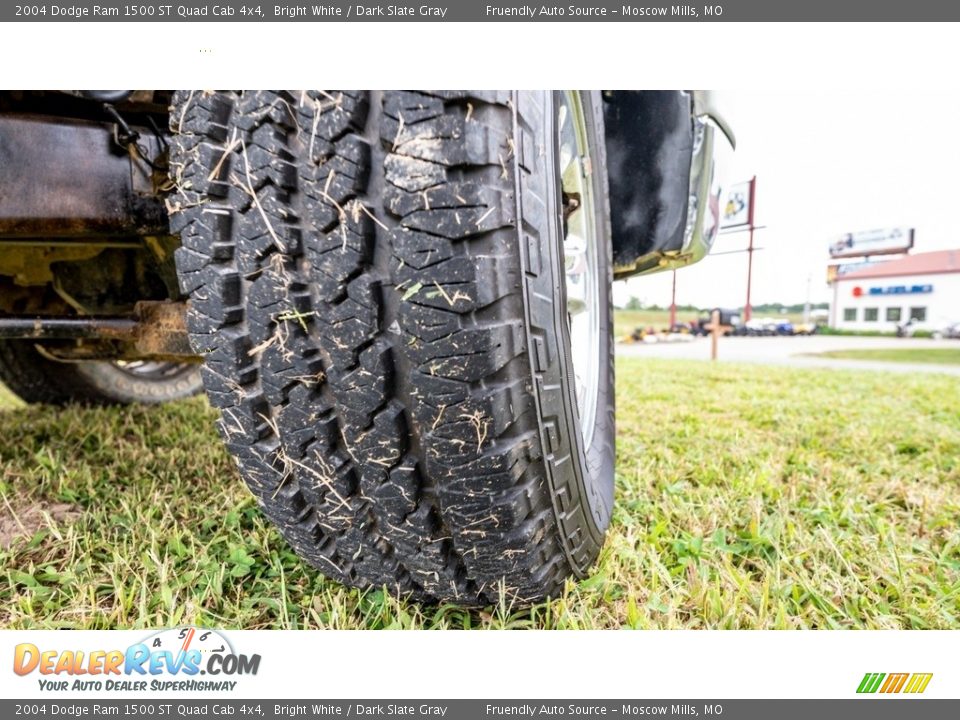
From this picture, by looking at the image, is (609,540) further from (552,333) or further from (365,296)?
(365,296)

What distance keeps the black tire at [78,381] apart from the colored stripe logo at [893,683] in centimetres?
175

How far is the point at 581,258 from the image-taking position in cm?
99

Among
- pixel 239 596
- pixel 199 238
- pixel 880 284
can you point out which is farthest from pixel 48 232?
pixel 880 284

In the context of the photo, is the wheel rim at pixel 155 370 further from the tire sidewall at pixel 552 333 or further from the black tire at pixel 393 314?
the tire sidewall at pixel 552 333

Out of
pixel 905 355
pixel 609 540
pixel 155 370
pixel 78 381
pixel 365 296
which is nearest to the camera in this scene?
pixel 365 296

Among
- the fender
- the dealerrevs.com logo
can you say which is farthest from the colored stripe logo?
the fender

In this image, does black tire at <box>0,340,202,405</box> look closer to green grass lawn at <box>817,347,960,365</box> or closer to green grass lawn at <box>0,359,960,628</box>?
green grass lawn at <box>0,359,960,628</box>

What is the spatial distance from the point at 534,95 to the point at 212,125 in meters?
0.31

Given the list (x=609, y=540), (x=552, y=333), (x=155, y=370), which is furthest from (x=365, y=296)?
(x=155, y=370)

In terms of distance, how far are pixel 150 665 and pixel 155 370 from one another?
1.43 meters

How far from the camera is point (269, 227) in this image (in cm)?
49

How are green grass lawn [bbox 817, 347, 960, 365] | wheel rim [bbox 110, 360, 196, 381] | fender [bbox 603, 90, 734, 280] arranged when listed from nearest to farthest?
fender [bbox 603, 90, 734, 280]
wheel rim [bbox 110, 360, 196, 381]
green grass lawn [bbox 817, 347, 960, 365]

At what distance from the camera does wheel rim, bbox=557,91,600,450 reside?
81 cm

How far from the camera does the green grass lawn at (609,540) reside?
0.67 m
